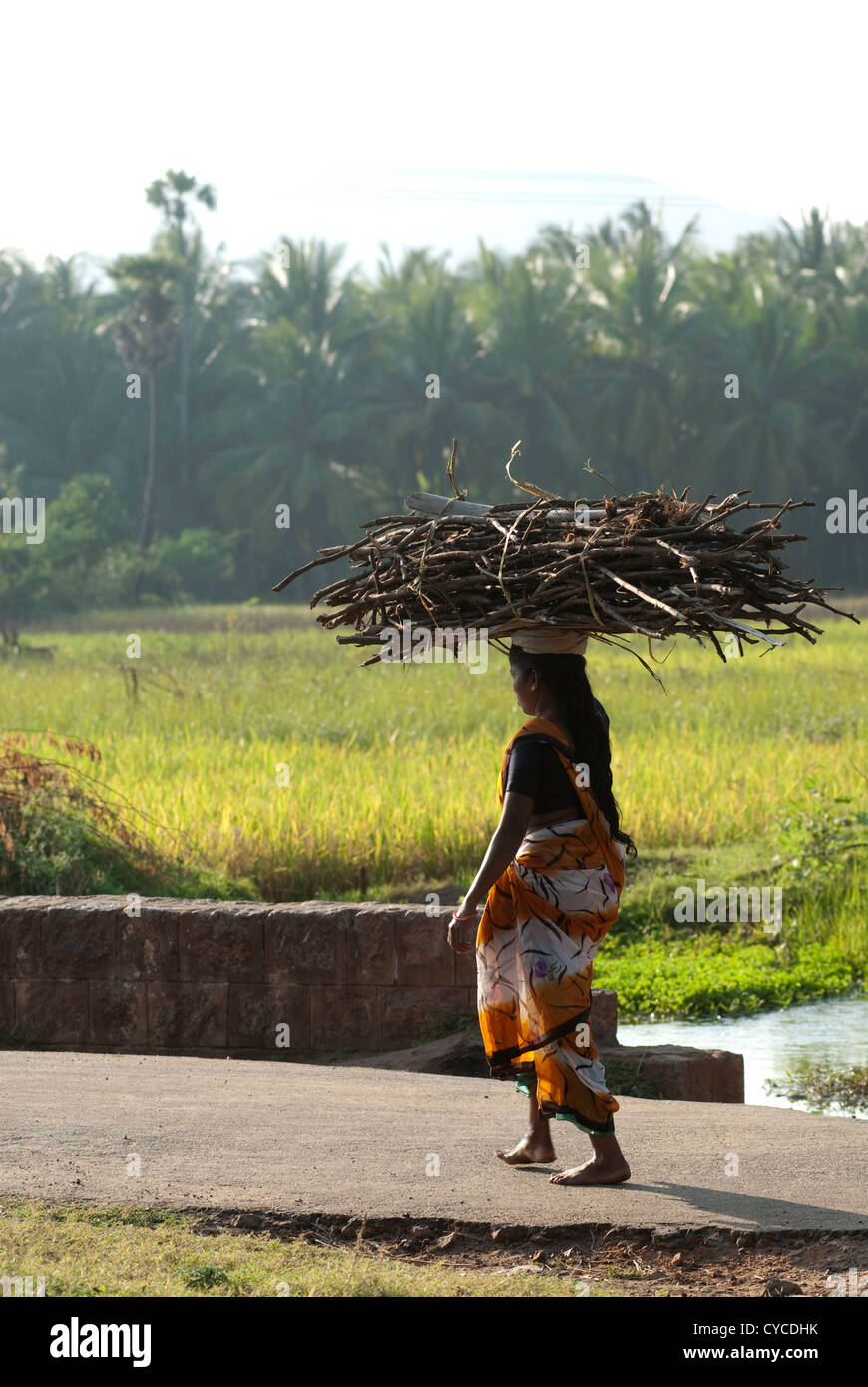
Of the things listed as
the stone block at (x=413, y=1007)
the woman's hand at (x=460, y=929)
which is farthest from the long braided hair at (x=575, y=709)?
the stone block at (x=413, y=1007)

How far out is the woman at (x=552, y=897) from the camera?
4.65 m

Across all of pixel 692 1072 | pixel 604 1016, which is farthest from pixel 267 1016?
pixel 692 1072

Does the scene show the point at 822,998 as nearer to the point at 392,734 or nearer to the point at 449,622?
the point at 449,622

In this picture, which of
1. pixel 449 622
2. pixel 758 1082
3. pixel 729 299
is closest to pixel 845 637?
pixel 758 1082

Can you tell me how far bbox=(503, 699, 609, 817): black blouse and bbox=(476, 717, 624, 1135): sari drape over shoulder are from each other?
0.02 m

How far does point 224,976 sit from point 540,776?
9.77 ft

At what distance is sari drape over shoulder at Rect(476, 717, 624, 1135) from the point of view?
4.67 meters

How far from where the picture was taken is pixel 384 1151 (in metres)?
4.97

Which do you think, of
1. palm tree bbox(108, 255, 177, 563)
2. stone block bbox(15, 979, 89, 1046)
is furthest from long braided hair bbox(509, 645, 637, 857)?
palm tree bbox(108, 255, 177, 563)

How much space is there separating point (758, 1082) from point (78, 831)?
419 cm

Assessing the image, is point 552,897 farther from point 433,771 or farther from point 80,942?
point 433,771

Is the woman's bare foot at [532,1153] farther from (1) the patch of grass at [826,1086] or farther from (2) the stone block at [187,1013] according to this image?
(1) the patch of grass at [826,1086]

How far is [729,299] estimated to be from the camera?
59.4 metres

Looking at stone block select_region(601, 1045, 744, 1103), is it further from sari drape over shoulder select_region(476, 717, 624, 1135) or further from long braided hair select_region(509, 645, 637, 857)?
long braided hair select_region(509, 645, 637, 857)
